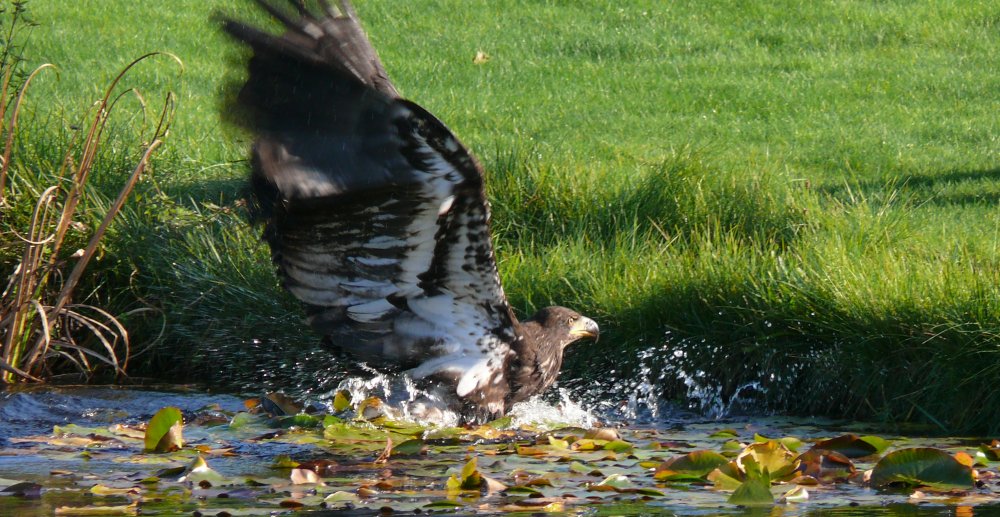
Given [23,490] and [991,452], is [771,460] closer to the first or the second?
[991,452]

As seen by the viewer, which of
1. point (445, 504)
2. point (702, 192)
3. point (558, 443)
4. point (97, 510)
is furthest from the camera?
point (702, 192)

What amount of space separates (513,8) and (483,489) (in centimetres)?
1048

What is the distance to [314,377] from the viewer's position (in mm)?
6730

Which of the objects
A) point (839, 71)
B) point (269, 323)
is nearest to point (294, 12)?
point (269, 323)

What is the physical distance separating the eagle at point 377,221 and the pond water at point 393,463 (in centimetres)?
29

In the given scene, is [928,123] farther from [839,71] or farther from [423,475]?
[423,475]

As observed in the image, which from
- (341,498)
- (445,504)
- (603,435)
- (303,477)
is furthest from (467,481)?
(603,435)

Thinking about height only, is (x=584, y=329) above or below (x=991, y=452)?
above

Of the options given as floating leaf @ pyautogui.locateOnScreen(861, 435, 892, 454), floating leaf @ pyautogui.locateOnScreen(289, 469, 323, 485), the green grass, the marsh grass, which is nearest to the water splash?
the green grass

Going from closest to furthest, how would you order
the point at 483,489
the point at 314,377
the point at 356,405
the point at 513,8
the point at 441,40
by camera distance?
the point at 483,489 → the point at 356,405 → the point at 314,377 → the point at 441,40 → the point at 513,8

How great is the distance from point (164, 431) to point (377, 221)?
115 cm

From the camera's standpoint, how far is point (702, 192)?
25.0 ft

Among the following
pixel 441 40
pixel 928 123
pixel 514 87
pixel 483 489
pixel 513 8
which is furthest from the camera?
pixel 513 8

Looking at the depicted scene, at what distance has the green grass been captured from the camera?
6082 millimetres
